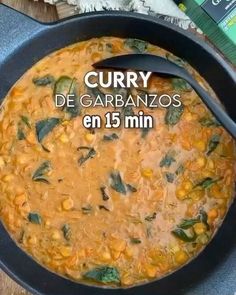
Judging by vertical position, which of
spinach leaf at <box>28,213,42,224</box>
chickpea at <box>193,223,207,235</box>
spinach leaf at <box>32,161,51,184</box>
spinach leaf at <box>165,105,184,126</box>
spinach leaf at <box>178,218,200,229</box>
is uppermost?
spinach leaf at <box>165,105,184,126</box>

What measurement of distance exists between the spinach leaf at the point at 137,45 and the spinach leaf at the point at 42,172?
0.27m

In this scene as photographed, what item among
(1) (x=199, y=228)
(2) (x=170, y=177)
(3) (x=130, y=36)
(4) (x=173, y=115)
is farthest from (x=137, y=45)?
(1) (x=199, y=228)

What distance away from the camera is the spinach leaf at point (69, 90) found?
4.73 ft

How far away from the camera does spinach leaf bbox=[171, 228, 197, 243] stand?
1460 mm

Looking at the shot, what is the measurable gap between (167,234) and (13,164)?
1.03ft

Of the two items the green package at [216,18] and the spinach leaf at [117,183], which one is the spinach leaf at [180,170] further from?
the green package at [216,18]

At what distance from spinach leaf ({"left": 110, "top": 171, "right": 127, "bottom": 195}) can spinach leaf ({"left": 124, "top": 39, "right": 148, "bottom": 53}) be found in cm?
23

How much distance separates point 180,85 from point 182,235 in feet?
0.92

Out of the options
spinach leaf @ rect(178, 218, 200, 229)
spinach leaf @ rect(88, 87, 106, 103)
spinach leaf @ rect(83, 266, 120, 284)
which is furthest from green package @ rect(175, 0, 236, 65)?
spinach leaf @ rect(83, 266, 120, 284)

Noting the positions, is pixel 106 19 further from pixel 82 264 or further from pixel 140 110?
pixel 82 264

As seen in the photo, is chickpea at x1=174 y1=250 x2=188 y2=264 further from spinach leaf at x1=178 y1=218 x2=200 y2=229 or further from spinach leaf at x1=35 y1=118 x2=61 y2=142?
spinach leaf at x1=35 y1=118 x2=61 y2=142

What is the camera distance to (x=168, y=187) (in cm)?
145

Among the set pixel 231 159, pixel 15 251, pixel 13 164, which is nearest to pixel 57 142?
pixel 13 164

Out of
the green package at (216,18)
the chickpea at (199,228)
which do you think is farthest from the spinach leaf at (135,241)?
the green package at (216,18)
